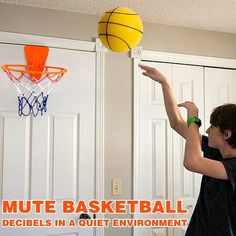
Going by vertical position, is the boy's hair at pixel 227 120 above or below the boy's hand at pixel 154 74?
below

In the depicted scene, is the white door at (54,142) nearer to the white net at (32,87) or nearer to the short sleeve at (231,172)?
the white net at (32,87)

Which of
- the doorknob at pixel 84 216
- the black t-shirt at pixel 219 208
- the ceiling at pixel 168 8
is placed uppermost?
the ceiling at pixel 168 8

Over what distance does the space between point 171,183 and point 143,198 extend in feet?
0.87

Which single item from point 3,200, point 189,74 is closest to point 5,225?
point 3,200

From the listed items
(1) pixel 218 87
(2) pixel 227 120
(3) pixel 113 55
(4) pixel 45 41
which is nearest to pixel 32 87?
(4) pixel 45 41

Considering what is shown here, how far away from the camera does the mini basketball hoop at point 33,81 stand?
2.02m

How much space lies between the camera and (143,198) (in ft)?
7.48

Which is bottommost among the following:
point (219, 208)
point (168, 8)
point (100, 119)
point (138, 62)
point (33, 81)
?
point (219, 208)

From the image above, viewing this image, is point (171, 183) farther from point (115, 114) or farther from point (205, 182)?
point (205, 182)

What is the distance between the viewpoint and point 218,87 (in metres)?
2.58

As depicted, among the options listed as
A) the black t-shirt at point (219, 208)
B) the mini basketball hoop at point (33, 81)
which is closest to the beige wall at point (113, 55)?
the mini basketball hoop at point (33, 81)

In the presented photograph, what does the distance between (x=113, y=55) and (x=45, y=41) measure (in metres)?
0.49

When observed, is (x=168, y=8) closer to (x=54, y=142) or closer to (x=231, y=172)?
(x=54, y=142)

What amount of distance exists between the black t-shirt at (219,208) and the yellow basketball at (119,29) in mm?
662
